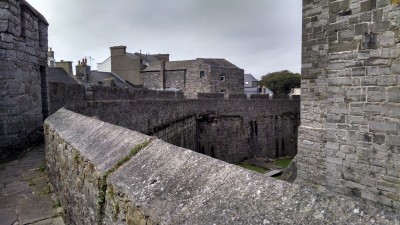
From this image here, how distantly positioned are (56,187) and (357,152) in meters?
4.75

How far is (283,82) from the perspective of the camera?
69.2 metres

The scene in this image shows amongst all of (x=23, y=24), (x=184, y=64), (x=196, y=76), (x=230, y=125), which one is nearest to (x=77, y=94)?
A: (x=23, y=24)

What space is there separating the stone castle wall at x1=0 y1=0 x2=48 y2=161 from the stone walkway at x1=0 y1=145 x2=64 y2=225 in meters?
0.75

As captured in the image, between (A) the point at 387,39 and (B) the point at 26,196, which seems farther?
(A) the point at 387,39

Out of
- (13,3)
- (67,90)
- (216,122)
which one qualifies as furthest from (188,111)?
(13,3)

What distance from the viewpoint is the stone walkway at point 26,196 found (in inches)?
126

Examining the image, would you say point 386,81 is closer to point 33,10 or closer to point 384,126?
point 384,126

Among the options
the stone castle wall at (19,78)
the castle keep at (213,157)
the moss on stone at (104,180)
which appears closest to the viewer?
the castle keep at (213,157)

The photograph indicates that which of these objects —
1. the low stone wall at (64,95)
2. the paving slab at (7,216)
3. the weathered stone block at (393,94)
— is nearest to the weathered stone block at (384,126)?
the weathered stone block at (393,94)

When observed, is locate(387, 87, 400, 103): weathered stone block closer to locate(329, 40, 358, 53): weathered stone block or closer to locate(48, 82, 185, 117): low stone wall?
locate(329, 40, 358, 53): weathered stone block

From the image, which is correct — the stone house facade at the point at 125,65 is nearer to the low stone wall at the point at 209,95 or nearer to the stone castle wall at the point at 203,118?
the low stone wall at the point at 209,95

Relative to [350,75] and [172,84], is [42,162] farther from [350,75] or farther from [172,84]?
[172,84]

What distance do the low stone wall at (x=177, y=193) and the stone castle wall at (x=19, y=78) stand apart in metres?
3.74

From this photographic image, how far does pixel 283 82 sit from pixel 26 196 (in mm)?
68867
